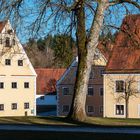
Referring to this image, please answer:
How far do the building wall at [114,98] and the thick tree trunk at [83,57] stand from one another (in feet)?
107

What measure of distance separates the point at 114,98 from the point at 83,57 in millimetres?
34897

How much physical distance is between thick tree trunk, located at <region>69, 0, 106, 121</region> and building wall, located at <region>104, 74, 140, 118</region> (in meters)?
32.5

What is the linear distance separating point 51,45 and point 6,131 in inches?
445

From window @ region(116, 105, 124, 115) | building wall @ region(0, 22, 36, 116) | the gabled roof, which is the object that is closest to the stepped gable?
the gabled roof

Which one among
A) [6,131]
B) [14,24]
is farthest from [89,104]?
[6,131]

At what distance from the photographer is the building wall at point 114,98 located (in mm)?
57188

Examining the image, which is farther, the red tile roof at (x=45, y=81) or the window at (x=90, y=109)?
the red tile roof at (x=45, y=81)

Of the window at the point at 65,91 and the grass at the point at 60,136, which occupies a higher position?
the window at the point at 65,91

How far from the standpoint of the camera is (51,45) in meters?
28.2

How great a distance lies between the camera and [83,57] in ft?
78.9

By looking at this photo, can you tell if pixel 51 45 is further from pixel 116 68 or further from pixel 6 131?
pixel 116 68

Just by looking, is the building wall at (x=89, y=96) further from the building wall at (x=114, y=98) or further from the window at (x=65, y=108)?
the building wall at (x=114, y=98)

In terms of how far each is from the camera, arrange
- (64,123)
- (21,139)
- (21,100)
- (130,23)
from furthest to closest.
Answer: (21,100) < (130,23) < (64,123) < (21,139)

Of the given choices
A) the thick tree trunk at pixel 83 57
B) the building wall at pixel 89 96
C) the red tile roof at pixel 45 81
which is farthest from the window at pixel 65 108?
the thick tree trunk at pixel 83 57
